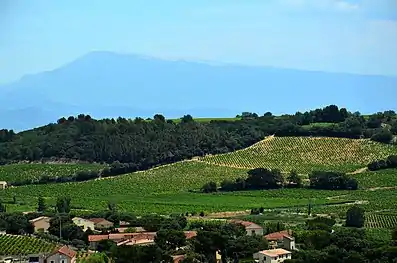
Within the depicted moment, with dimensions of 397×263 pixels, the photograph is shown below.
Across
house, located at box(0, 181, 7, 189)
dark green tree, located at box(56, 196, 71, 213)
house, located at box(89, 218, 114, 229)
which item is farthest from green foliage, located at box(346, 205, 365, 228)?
house, located at box(0, 181, 7, 189)

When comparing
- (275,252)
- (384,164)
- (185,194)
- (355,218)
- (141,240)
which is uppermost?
(384,164)

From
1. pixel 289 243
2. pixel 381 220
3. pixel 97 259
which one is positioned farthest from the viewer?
pixel 381 220

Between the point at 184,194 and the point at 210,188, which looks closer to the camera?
the point at 184,194

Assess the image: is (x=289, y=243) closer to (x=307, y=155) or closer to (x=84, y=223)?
(x=84, y=223)

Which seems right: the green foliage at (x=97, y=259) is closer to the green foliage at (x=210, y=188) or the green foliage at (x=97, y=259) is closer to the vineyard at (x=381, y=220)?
the vineyard at (x=381, y=220)

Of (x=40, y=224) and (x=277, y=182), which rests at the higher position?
(x=277, y=182)

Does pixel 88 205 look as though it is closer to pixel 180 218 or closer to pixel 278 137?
pixel 180 218

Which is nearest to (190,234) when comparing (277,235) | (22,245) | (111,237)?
(277,235)
